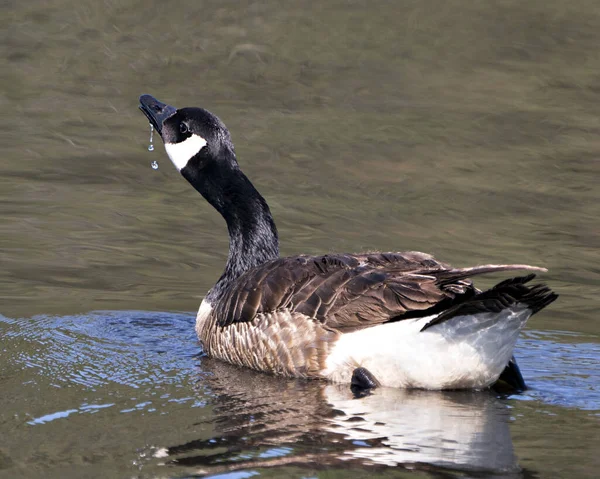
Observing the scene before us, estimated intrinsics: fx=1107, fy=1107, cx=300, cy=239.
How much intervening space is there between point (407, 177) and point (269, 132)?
2.68m

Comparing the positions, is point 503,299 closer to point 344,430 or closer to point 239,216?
point 344,430

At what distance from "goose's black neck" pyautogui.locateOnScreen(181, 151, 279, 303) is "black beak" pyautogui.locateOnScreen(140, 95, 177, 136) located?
0.55 metres

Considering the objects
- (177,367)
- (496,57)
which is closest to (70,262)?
(177,367)

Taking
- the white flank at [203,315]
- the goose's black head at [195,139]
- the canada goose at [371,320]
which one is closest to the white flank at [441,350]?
the canada goose at [371,320]

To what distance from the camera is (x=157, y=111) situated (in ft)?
31.9

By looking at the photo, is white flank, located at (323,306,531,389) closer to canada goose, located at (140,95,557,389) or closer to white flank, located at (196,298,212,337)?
canada goose, located at (140,95,557,389)

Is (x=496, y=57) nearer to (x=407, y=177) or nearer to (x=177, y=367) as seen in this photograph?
(x=407, y=177)

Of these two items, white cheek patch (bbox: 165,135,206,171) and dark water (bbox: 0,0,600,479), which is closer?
dark water (bbox: 0,0,600,479)

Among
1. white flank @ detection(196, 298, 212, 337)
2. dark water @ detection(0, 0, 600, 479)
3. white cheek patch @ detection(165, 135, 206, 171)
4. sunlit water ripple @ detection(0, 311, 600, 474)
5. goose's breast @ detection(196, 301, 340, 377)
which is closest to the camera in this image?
sunlit water ripple @ detection(0, 311, 600, 474)

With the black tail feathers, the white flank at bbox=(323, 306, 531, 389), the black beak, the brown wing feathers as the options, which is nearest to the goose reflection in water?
the white flank at bbox=(323, 306, 531, 389)

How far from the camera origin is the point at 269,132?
16.4m

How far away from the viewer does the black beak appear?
9602 mm

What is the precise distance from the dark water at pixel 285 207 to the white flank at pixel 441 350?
19 centimetres

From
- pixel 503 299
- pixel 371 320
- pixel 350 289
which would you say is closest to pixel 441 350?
pixel 371 320
